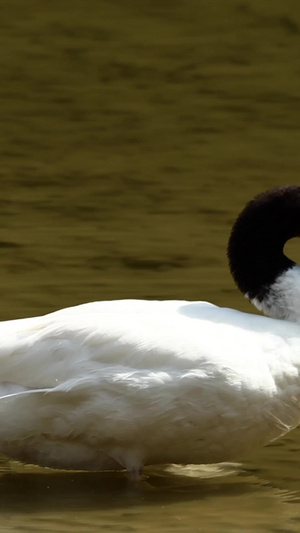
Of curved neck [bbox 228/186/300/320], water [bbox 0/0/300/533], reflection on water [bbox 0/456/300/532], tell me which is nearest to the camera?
reflection on water [bbox 0/456/300/532]

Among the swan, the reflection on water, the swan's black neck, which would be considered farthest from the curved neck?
the reflection on water

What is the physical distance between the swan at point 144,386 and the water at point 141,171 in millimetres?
229

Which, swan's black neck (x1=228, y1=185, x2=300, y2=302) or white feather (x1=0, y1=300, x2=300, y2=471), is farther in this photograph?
swan's black neck (x1=228, y1=185, x2=300, y2=302)

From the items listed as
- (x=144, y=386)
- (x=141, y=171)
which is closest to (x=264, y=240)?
(x=144, y=386)

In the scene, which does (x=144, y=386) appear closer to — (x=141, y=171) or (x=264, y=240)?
(x=264, y=240)

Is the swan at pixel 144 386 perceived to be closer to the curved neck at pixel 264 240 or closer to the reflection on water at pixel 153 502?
the reflection on water at pixel 153 502

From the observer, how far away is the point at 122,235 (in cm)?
981

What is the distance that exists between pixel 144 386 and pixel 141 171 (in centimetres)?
683

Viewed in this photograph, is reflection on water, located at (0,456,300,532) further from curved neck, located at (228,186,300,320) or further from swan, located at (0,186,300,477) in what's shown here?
curved neck, located at (228,186,300,320)

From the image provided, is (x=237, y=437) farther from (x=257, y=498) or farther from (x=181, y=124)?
(x=181, y=124)

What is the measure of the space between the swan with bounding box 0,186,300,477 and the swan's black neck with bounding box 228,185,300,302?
0.28 metres

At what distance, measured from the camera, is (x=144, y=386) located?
5.06 meters

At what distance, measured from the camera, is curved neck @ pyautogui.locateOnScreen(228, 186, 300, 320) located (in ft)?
18.7

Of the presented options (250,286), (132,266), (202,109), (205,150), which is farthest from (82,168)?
(250,286)
